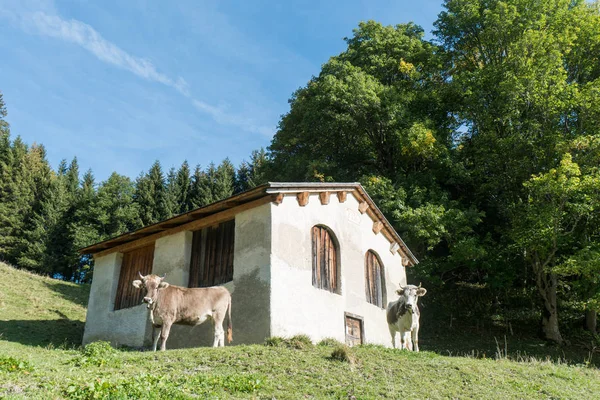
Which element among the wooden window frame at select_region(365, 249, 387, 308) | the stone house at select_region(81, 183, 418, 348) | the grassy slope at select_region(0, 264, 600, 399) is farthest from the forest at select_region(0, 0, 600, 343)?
the grassy slope at select_region(0, 264, 600, 399)

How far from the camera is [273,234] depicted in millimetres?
A: 15094

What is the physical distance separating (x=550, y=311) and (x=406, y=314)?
11140 mm

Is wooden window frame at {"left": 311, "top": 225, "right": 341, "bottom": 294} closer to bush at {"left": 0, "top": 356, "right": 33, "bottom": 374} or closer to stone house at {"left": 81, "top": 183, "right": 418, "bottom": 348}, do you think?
stone house at {"left": 81, "top": 183, "right": 418, "bottom": 348}

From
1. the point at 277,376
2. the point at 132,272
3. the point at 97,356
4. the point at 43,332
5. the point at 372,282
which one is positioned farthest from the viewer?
the point at 372,282

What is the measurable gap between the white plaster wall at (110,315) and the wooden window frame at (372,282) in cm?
810

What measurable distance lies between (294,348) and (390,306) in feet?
20.7

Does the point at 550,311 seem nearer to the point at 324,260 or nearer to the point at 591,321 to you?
the point at 591,321

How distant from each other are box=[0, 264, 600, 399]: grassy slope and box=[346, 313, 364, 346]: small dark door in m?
2.80

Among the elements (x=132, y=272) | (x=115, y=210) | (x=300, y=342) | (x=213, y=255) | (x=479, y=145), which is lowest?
(x=300, y=342)

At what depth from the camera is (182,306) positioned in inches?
565

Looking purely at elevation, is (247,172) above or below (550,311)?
above

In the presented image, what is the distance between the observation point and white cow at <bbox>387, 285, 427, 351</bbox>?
16.4 meters

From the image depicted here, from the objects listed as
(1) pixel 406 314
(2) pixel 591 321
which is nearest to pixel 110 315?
(1) pixel 406 314

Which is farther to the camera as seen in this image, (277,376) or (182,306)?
(182,306)
